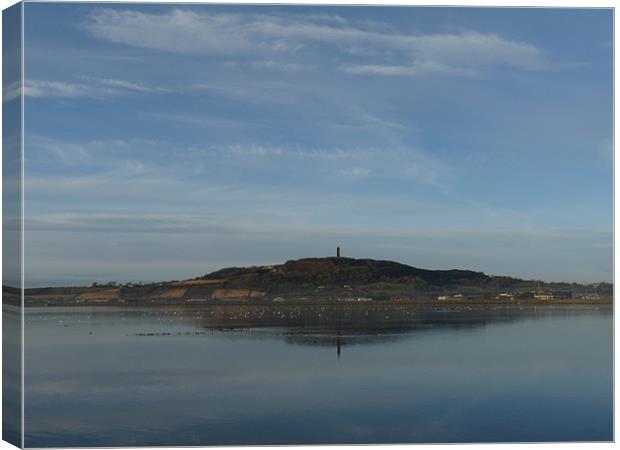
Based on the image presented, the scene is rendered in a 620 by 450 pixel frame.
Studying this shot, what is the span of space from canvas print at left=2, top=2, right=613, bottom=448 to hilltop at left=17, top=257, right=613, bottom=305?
0.25 ft

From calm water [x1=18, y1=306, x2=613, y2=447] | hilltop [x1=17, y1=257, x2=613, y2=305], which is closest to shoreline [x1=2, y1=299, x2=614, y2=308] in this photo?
hilltop [x1=17, y1=257, x2=613, y2=305]

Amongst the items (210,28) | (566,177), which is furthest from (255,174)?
(566,177)

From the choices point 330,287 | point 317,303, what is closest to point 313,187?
point 330,287

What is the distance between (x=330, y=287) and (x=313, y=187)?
2111 mm

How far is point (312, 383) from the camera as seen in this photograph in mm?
11148

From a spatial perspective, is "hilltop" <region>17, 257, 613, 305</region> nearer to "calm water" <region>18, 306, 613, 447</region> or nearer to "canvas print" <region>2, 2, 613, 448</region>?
"canvas print" <region>2, 2, 613, 448</region>

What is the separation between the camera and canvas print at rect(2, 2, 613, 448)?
10109mm

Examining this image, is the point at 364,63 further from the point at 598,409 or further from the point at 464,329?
the point at 464,329

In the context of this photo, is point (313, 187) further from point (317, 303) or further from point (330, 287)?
point (317, 303)

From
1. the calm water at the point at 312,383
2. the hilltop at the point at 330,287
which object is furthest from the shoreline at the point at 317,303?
the calm water at the point at 312,383

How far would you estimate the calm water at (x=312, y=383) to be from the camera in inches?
371

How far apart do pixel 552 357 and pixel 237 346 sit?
4.60 metres

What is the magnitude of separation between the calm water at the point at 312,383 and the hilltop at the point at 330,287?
69 centimetres

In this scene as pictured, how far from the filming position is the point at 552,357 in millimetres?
12852
